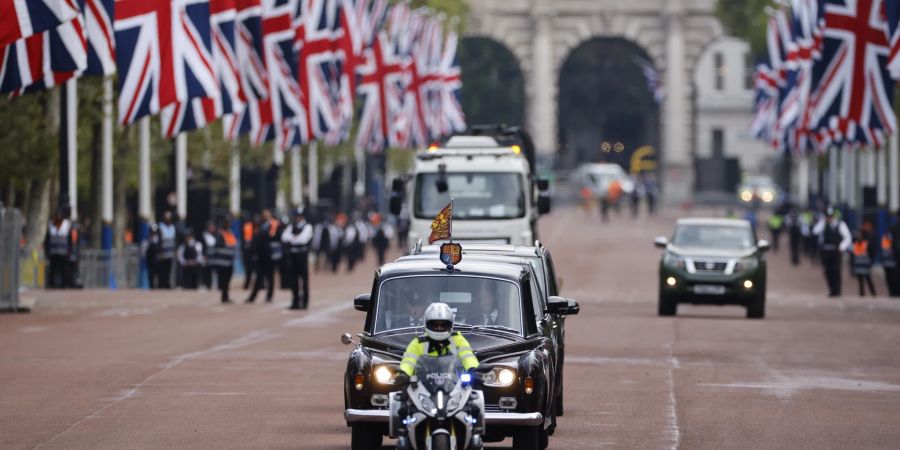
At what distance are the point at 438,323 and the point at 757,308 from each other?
19.8 m

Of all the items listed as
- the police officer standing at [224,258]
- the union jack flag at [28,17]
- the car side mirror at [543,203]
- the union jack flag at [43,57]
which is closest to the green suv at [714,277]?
the car side mirror at [543,203]

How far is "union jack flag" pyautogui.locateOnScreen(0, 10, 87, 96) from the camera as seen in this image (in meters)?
29.8

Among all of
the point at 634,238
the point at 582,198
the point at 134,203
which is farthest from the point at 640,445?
the point at 582,198

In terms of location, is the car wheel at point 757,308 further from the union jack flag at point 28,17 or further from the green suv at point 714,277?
the union jack flag at point 28,17

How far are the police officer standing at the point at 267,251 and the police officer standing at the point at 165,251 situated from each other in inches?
191

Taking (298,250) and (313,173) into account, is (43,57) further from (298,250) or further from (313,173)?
(313,173)

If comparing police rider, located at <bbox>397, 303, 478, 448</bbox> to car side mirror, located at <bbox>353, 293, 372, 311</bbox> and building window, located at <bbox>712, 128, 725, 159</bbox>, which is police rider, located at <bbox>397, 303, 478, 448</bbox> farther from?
building window, located at <bbox>712, 128, 725, 159</bbox>

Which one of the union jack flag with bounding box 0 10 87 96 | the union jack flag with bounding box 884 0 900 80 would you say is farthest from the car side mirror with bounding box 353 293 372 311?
the union jack flag with bounding box 884 0 900 80

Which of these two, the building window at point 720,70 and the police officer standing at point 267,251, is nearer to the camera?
the police officer standing at point 267,251

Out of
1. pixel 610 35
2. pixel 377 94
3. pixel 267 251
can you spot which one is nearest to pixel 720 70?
pixel 610 35

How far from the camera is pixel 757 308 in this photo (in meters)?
31.7

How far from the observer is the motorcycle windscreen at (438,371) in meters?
12.5

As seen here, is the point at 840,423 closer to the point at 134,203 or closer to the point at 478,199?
the point at 478,199

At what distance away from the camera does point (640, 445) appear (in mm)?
14945
